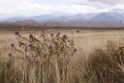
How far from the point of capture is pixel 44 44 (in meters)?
3.12

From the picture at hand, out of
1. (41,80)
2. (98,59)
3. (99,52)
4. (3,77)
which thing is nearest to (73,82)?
(41,80)

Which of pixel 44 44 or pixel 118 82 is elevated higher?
pixel 44 44

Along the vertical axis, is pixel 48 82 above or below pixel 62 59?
below

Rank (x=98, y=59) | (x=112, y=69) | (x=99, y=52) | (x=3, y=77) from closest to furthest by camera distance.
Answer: (x=3, y=77) < (x=112, y=69) < (x=98, y=59) < (x=99, y=52)

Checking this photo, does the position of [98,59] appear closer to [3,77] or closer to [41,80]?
[41,80]

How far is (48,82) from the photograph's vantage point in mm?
2836

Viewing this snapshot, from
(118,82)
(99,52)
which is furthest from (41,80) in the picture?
(99,52)

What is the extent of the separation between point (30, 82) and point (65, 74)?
1.91 ft

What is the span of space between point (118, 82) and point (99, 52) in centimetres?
140

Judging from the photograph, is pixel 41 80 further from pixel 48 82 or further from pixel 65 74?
pixel 65 74

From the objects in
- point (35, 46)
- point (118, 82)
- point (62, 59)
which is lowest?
point (118, 82)

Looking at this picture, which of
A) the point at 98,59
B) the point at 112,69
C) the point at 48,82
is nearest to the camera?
the point at 48,82

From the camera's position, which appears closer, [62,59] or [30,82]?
[30,82]

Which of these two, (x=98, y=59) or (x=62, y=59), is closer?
(x=62, y=59)
